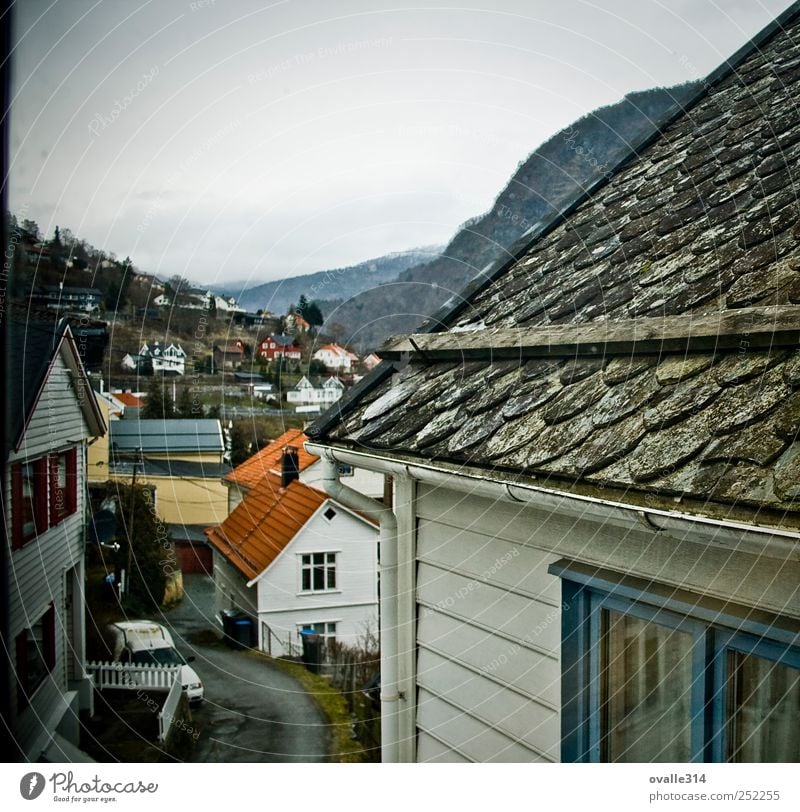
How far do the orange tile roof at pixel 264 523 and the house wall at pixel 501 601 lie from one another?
1.32 feet

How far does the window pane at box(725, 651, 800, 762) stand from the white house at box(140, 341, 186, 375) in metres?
1.14

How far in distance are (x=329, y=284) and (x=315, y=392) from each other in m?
0.27

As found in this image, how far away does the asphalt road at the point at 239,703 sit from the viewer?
1832mm

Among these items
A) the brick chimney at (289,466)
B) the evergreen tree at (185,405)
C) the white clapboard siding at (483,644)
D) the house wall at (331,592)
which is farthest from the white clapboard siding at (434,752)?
the evergreen tree at (185,405)

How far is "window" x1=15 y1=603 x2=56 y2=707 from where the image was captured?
5.65ft

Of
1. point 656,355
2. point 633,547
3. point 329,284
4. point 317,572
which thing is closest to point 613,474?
point 633,547

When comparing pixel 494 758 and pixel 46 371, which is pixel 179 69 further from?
pixel 494 758

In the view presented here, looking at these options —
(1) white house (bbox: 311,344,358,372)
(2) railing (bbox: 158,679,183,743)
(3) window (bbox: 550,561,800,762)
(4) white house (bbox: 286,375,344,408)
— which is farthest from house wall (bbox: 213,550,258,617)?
(3) window (bbox: 550,561,800,762)

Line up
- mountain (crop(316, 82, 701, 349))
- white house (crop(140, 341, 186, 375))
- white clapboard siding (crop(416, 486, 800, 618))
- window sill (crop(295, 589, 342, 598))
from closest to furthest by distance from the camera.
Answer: white clapboard siding (crop(416, 486, 800, 618)) → white house (crop(140, 341, 186, 375)) → mountain (crop(316, 82, 701, 349)) → window sill (crop(295, 589, 342, 598))

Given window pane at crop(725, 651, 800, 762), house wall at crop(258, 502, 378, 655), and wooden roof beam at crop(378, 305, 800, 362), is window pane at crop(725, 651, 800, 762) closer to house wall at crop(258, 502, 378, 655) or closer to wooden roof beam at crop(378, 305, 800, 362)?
wooden roof beam at crop(378, 305, 800, 362)

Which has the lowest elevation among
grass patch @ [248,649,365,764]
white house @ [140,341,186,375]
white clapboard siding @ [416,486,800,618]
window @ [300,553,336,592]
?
grass patch @ [248,649,365,764]

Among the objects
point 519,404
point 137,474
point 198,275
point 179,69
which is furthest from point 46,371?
point 519,404

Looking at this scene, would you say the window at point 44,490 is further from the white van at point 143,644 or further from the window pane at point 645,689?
the window pane at point 645,689

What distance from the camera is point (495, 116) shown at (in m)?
1.83
